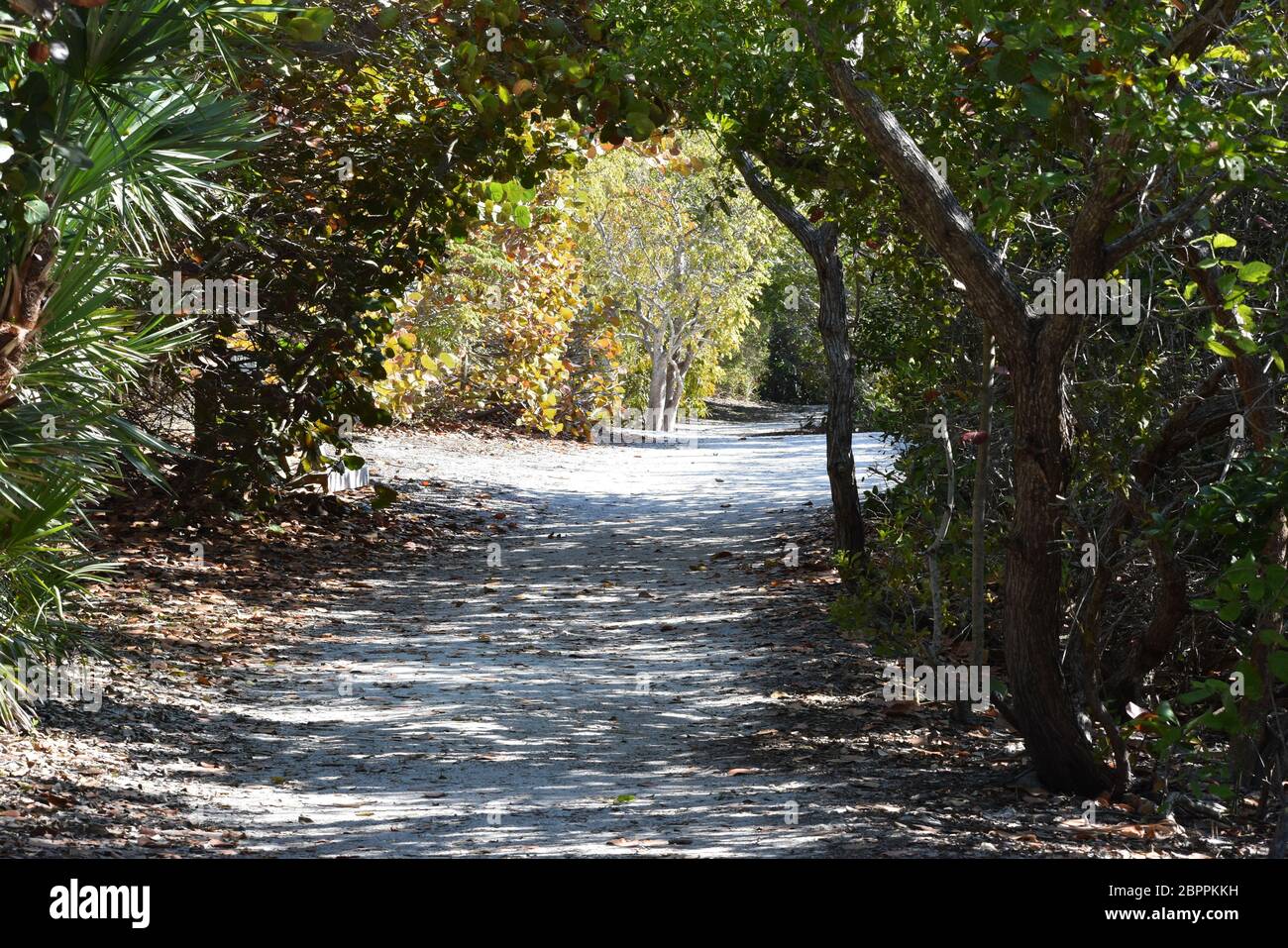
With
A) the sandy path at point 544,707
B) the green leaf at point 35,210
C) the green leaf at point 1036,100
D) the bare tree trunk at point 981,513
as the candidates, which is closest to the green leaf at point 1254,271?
the green leaf at point 1036,100

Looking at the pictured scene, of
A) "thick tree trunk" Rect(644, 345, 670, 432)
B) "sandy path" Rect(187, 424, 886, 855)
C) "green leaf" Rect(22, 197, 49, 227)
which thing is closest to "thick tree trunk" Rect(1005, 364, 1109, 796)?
"sandy path" Rect(187, 424, 886, 855)

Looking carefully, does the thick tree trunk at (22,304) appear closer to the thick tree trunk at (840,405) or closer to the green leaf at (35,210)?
the green leaf at (35,210)

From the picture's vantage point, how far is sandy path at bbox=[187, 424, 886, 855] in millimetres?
5012

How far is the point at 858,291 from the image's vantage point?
372 inches

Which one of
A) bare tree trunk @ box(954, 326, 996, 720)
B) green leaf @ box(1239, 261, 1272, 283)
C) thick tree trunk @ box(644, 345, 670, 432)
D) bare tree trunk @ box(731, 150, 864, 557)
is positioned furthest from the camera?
thick tree trunk @ box(644, 345, 670, 432)

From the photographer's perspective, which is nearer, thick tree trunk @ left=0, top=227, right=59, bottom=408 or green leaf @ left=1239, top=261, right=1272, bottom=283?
green leaf @ left=1239, top=261, right=1272, bottom=283

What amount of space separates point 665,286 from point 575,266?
6.13m

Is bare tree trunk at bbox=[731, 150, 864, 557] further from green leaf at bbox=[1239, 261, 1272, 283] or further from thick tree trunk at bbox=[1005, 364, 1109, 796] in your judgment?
green leaf at bbox=[1239, 261, 1272, 283]

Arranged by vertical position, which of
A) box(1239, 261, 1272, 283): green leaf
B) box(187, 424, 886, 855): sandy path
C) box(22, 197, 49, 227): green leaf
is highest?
box(22, 197, 49, 227): green leaf

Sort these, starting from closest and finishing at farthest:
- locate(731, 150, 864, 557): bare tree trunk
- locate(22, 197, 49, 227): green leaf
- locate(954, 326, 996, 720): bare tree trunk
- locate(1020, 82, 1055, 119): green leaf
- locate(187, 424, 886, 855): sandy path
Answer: locate(1020, 82, 1055, 119): green leaf, locate(22, 197, 49, 227): green leaf, locate(187, 424, 886, 855): sandy path, locate(954, 326, 996, 720): bare tree trunk, locate(731, 150, 864, 557): bare tree trunk

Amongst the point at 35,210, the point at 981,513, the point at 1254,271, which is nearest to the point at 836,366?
the point at 981,513

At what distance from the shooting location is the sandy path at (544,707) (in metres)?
5.01

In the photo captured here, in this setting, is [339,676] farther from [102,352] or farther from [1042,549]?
[1042,549]

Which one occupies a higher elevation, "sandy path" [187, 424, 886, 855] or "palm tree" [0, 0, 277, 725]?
"palm tree" [0, 0, 277, 725]
